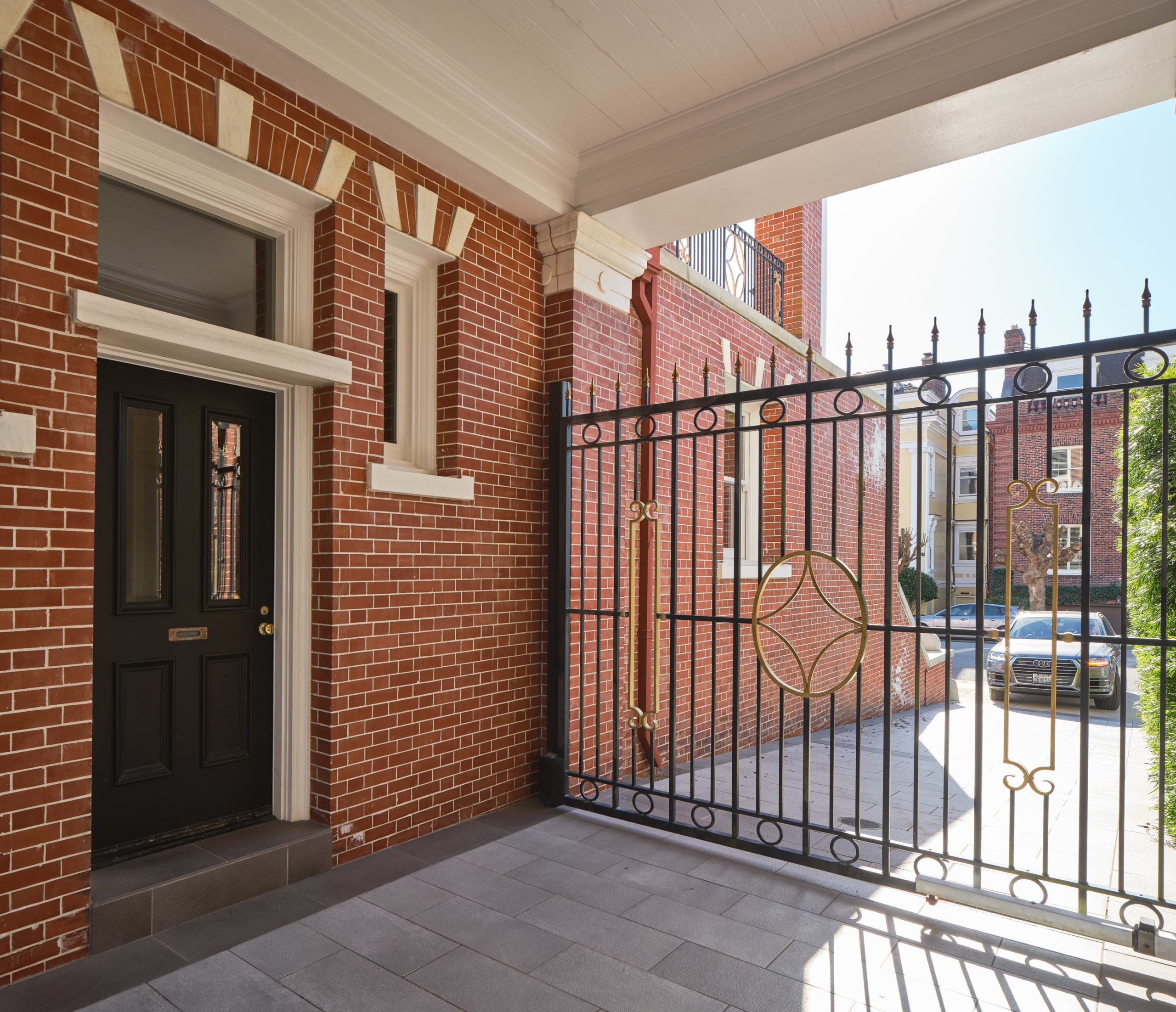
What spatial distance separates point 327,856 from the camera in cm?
368

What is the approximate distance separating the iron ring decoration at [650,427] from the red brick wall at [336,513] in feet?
2.21

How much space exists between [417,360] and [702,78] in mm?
2242

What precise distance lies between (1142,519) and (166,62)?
527cm

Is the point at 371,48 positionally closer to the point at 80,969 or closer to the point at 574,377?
the point at 574,377

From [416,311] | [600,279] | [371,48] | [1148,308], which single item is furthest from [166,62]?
[1148,308]

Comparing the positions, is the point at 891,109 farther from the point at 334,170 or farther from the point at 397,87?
the point at 334,170

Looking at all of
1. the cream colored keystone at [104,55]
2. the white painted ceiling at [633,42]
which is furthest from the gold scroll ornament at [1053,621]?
the cream colored keystone at [104,55]

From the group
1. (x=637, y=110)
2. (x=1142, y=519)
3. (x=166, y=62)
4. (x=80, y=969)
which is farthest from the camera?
(x=637, y=110)

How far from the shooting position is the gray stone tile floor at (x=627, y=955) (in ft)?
8.54

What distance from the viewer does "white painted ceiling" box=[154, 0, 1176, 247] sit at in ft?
11.2

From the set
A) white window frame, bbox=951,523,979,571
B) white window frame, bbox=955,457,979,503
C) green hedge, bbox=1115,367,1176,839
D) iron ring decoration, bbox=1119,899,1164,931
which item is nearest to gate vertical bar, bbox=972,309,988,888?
iron ring decoration, bbox=1119,899,1164,931

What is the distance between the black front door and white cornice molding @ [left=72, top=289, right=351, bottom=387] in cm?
22

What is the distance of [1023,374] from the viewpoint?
3.20 meters

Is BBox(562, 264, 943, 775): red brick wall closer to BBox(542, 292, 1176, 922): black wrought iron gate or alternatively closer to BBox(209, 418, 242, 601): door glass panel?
BBox(542, 292, 1176, 922): black wrought iron gate
